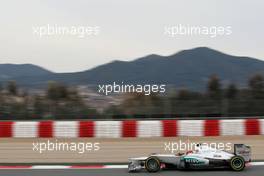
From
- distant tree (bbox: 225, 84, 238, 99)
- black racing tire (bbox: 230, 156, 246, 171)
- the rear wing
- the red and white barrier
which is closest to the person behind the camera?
black racing tire (bbox: 230, 156, 246, 171)

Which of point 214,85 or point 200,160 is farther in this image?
point 214,85

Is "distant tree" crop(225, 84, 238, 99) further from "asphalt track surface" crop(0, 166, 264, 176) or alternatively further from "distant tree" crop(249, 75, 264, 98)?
"asphalt track surface" crop(0, 166, 264, 176)

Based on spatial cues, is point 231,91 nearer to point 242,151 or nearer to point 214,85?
point 214,85

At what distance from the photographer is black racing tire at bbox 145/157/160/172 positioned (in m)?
8.74

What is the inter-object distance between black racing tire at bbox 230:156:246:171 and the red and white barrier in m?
1.68

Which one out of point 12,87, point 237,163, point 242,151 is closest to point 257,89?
point 12,87

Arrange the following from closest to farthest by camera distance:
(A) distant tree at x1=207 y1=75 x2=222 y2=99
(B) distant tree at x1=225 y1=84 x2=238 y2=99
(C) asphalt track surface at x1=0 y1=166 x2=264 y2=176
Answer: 1. (C) asphalt track surface at x1=0 y1=166 x2=264 y2=176
2. (B) distant tree at x1=225 y1=84 x2=238 y2=99
3. (A) distant tree at x1=207 y1=75 x2=222 y2=99

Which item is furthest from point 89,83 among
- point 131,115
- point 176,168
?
point 176,168

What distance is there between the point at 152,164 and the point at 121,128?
1.70m

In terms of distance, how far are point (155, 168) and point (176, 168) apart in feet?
1.25

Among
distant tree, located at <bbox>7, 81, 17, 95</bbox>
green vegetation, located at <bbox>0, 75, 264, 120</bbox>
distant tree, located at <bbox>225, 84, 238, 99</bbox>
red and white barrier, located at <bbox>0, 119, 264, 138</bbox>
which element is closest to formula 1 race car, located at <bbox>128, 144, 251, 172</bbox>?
red and white barrier, located at <bbox>0, 119, 264, 138</bbox>

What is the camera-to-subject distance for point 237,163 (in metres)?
8.66

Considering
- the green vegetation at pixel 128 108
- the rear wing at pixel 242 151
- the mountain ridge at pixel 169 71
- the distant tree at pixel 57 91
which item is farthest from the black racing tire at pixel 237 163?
the mountain ridge at pixel 169 71

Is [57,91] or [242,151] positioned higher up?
[57,91]
